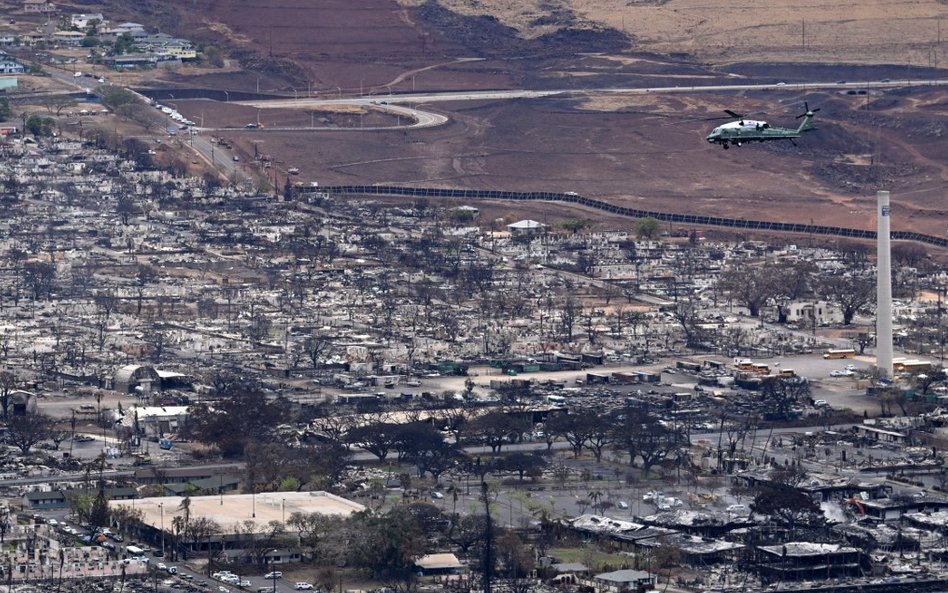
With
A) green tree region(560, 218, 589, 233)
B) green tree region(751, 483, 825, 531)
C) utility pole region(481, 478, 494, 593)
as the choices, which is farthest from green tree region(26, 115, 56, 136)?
green tree region(751, 483, 825, 531)

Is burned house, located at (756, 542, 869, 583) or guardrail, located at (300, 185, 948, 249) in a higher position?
guardrail, located at (300, 185, 948, 249)

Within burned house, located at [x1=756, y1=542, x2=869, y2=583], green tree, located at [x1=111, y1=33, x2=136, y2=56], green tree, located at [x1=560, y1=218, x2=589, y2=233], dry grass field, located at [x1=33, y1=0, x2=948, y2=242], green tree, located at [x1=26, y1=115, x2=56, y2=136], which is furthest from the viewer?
green tree, located at [x1=111, y1=33, x2=136, y2=56]

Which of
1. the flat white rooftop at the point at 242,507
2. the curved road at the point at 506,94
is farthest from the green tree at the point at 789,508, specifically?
the curved road at the point at 506,94

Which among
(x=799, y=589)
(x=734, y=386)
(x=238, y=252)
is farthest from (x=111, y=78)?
(x=799, y=589)

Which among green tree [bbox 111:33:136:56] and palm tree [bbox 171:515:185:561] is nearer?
palm tree [bbox 171:515:185:561]

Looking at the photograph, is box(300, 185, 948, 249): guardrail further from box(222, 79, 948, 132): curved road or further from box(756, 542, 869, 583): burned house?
box(756, 542, 869, 583): burned house

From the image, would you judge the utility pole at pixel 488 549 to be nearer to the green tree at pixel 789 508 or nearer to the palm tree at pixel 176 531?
the green tree at pixel 789 508
